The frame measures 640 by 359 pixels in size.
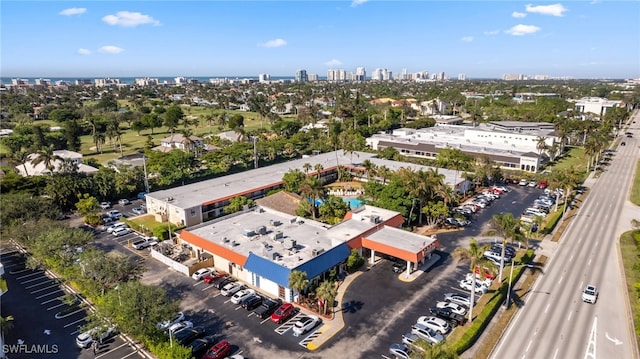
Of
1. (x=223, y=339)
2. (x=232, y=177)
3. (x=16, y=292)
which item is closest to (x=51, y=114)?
(x=232, y=177)

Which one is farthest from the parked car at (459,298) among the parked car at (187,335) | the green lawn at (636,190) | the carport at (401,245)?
the green lawn at (636,190)

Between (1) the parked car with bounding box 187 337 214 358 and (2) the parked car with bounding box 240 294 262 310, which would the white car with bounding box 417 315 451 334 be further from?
(1) the parked car with bounding box 187 337 214 358

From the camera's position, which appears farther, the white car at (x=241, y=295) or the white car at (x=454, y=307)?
the white car at (x=241, y=295)

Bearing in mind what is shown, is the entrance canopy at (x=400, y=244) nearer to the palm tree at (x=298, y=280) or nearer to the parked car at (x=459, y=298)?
the parked car at (x=459, y=298)

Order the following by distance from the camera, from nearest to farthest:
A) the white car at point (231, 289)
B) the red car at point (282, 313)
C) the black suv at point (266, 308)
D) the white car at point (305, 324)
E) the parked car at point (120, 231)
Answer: the white car at point (305, 324)
the red car at point (282, 313)
the black suv at point (266, 308)
the white car at point (231, 289)
the parked car at point (120, 231)

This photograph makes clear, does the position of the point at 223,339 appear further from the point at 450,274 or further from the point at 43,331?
the point at 450,274

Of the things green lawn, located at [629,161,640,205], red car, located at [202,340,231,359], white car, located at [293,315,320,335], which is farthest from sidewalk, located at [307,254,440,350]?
green lawn, located at [629,161,640,205]

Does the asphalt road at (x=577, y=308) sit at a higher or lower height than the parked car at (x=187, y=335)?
lower

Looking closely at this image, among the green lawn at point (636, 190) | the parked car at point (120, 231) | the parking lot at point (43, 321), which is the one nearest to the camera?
the parking lot at point (43, 321)
